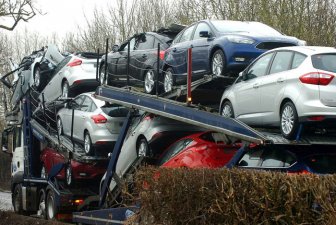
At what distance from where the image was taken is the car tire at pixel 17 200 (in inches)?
654

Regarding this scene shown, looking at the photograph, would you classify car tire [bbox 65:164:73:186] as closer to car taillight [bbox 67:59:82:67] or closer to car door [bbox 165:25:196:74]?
car taillight [bbox 67:59:82:67]

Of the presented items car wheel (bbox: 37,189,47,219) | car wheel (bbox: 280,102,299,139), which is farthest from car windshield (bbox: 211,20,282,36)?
car wheel (bbox: 37,189,47,219)

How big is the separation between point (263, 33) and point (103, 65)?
14.8ft

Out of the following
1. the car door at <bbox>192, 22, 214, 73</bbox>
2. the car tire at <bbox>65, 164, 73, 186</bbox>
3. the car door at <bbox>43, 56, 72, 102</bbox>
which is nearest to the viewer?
the car door at <bbox>192, 22, 214, 73</bbox>

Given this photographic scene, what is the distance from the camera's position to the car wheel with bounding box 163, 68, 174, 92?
11805 millimetres

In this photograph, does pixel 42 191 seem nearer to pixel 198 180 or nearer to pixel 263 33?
pixel 263 33

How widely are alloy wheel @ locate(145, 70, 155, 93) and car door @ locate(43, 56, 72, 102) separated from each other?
13.8 ft

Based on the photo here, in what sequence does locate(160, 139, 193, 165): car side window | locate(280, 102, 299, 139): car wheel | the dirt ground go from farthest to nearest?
the dirt ground → locate(160, 139, 193, 165): car side window → locate(280, 102, 299, 139): car wheel

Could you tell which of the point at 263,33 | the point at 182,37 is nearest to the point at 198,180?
the point at 263,33

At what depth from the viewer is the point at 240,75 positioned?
393 inches

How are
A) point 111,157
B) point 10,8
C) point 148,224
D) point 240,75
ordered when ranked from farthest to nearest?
1. point 10,8
2. point 111,157
3. point 240,75
4. point 148,224

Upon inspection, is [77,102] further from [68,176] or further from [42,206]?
[42,206]

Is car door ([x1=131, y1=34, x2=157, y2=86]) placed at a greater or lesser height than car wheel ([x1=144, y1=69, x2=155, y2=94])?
greater

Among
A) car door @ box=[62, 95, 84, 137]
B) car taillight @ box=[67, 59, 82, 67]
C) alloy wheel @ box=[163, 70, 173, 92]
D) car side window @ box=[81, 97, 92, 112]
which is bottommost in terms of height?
car door @ box=[62, 95, 84, 137]
